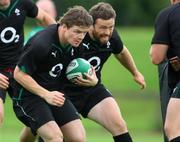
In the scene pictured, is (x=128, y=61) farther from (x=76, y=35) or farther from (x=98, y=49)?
(x=76, y=35)

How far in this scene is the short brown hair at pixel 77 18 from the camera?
32.8ft

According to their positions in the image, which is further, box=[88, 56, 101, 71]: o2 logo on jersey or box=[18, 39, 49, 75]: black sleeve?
box=[88, 56, 101, 71]: o2 logo on jersey

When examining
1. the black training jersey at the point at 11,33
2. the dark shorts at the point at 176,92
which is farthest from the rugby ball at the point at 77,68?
the dark shorts at the point at 176,92

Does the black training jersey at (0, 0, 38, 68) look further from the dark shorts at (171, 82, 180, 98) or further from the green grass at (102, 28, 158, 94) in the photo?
the green grass at (102, 28, 158, 94)

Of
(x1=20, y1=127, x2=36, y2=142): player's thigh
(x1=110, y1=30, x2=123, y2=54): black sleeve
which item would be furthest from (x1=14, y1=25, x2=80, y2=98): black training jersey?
(x1=20, y1=127, x2=36, y2=142): player's thigh

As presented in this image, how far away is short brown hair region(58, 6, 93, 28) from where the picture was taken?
1001 cm

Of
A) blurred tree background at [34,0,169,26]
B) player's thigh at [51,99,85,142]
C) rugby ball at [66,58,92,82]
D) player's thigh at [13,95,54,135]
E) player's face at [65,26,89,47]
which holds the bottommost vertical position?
blurred tree background at [34,0,169,26]

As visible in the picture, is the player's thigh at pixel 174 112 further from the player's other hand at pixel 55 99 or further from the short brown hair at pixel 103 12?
the short brown hair at pixel 103 12

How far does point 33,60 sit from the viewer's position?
9.97 meters

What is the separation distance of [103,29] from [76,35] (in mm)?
677

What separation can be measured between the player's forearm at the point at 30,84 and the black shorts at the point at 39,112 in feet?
0.99

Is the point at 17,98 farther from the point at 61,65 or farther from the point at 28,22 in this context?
the point at 28,22

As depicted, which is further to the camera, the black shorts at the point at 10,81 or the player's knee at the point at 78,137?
the black shorts at the point at 10,81

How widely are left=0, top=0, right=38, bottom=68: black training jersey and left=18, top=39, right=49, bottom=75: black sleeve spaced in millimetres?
1066
